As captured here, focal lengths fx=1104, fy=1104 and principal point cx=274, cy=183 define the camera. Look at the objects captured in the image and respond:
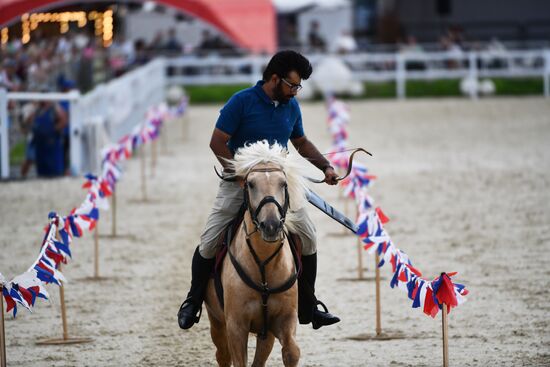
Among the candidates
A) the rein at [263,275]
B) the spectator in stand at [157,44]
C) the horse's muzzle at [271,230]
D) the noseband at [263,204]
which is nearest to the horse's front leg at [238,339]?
the rein at [263,275]

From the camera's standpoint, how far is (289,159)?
6.42 m

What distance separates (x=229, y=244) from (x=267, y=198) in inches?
30.1

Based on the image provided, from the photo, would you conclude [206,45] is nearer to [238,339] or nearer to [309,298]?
[309,298]

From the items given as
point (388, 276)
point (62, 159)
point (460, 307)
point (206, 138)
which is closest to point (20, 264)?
point (388, 276)

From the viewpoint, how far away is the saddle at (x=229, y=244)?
6.79 meters

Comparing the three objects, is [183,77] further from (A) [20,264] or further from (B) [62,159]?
(A) [20,264]

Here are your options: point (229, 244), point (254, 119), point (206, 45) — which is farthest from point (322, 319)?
point (206, 45)

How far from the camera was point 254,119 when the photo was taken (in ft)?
22.3

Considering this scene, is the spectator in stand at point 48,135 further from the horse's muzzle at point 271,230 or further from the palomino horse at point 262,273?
the horse's muzzle at point 271,230

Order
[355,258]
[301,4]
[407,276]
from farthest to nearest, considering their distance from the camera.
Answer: [301,4], [355,258], [407,276]

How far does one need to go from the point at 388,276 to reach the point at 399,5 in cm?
3273

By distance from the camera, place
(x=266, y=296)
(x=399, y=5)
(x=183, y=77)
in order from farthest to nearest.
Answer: (x=399, y=5) → (x=183, y=77) → (x=266, y=296)

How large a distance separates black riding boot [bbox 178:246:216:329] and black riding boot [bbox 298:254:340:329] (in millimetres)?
589

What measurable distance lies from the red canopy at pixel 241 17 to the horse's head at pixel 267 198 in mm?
23155
